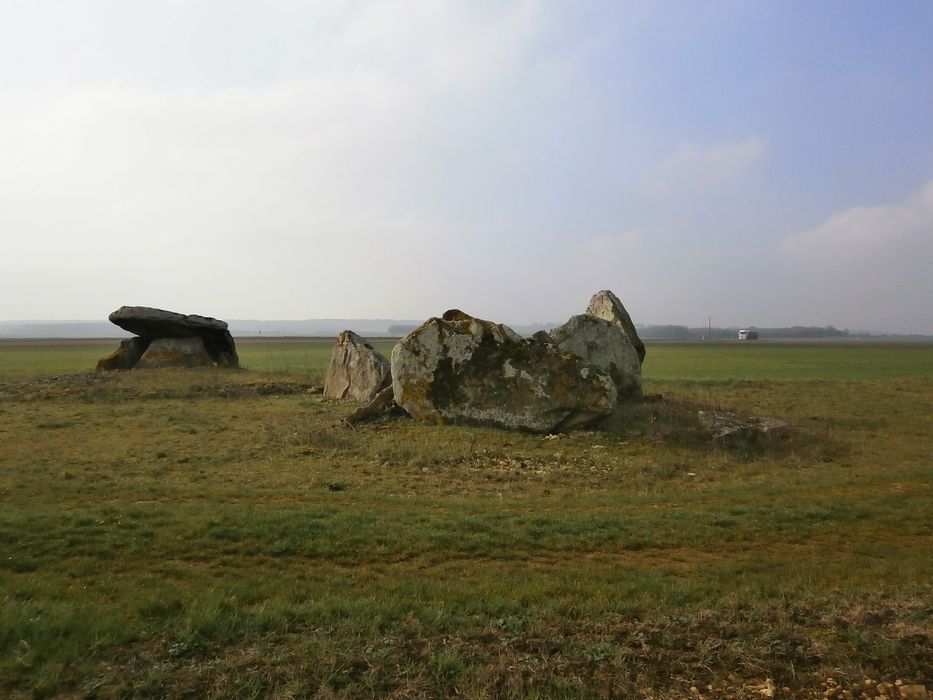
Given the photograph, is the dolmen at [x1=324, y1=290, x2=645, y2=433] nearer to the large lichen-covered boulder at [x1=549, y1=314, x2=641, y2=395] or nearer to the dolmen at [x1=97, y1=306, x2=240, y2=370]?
the large lichen-covered boulder at [x1=549, y1=314, x2=641, y2=395]

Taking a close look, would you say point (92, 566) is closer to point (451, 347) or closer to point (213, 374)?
point (451, 347)

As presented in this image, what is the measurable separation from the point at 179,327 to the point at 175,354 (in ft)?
5.05

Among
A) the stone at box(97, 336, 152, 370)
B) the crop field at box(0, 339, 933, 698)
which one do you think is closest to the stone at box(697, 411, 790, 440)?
the crop field at box(0, 339, 933, 698)

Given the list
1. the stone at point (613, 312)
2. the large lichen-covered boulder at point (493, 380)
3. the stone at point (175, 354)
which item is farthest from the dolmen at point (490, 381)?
the stone at point (175, 354)

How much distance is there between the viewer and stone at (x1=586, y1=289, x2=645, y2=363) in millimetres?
23538

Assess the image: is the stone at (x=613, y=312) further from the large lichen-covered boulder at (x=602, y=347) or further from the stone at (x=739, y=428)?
the stone at (x=739, y=428)

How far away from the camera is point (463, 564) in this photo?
7.16 m

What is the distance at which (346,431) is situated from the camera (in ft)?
51.6

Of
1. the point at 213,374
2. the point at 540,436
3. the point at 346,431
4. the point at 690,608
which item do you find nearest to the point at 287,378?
the point at 213,374

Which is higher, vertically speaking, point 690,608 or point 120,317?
point 120,317

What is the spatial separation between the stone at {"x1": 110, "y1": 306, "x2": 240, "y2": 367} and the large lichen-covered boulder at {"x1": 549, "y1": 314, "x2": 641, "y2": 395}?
1962cm

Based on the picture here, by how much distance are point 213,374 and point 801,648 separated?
25.8 metres

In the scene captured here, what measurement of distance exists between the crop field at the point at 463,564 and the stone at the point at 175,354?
15.7 m

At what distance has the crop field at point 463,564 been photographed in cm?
455
